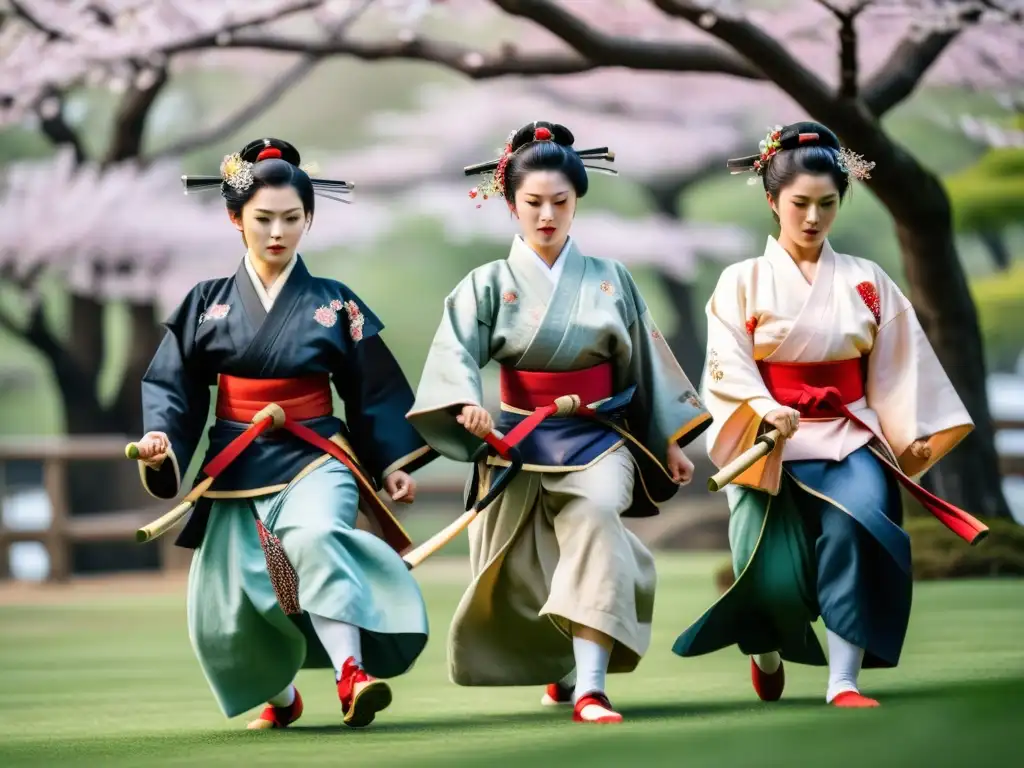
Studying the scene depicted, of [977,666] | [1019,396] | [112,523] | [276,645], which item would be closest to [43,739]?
[276,645]

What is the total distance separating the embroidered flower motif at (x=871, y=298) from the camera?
461 centimetres

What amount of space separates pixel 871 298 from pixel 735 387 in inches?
18.7

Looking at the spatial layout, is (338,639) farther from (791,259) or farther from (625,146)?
(625,146)

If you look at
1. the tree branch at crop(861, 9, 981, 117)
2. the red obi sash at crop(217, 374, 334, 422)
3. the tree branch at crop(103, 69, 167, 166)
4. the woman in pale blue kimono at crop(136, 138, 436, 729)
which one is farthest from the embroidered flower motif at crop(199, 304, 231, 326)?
the tree branch at crop(103, 69, 167, 166)

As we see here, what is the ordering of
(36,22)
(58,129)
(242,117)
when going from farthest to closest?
(242,117) → (58,129) → (36,22)

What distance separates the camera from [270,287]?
4477 millimetres

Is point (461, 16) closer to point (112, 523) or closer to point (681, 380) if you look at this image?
point (112, 523)

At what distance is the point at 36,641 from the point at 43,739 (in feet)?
A: 9.98

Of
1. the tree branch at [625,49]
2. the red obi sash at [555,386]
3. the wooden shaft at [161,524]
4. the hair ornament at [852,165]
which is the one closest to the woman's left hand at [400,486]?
the red obi sash at [555,386]

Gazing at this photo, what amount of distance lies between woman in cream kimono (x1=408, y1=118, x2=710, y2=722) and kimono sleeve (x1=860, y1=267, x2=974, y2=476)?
537 mm

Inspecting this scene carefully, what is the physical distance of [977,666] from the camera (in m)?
5.07

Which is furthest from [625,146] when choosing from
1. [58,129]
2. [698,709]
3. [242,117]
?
[698,709]

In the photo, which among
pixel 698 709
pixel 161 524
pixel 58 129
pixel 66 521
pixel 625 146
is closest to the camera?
pixel 161 524

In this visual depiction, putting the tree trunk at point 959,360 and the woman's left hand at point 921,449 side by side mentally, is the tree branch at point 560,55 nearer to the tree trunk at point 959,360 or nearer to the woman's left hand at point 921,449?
the tree trunk at point 959,360
